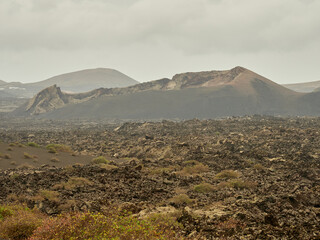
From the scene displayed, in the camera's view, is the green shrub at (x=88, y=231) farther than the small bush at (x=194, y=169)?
No

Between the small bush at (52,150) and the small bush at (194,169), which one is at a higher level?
the small bush at (52,150)

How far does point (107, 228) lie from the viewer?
7.98 m

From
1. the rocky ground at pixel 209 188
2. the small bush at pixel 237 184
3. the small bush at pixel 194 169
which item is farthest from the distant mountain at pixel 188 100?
the small bush at pixel 237 184

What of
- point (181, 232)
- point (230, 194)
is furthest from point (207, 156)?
point (181, 232)

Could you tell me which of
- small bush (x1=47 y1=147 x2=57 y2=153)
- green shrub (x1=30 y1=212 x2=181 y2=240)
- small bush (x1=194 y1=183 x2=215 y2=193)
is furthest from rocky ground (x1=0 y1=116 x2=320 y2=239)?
small bush (x1=47 y1=147 x2=57 y2=153)

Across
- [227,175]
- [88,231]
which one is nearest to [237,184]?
[227,175]

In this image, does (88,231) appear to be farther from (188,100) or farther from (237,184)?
(188,100)

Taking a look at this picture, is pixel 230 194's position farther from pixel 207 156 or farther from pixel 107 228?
pixel 207 156

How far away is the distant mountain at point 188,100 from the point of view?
11181 cm

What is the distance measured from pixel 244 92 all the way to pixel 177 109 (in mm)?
26365

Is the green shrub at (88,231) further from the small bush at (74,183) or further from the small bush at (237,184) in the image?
the small bush at (237,184)

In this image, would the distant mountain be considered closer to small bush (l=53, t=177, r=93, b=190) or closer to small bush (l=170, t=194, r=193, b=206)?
small bush (l=53, t=177, r=93, b=190)

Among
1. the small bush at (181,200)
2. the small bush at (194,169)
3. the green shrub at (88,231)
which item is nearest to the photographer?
the green shrub at (88,231)

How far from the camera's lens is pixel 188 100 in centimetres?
11994
